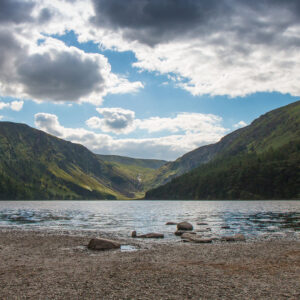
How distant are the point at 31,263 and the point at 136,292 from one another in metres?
13.4

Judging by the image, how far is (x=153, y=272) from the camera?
21.8m

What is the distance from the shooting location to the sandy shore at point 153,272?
16594mm

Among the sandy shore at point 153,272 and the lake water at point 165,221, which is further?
the lake water at point 165,221

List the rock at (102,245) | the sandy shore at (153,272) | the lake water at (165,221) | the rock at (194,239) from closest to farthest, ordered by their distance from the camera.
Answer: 1. the sandy shore at (153,272)
2. the rock at (102,245)
3. the rock at (194,239)
4. the lake water at (165,221)

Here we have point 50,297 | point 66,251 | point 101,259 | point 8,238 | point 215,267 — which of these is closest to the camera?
point 50,297

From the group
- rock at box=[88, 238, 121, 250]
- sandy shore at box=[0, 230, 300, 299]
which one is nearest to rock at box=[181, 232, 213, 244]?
sandy shore at box=[0, 230, 300, 299]

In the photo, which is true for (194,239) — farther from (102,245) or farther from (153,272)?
(153,272)

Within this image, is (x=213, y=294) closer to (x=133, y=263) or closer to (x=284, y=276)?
(x=284, y=276)

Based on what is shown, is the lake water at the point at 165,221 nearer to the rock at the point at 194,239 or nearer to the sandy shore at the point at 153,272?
the rock at the point at 194,239

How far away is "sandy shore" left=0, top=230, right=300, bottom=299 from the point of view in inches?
653

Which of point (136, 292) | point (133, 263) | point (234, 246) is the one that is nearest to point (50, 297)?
point (136, 292)

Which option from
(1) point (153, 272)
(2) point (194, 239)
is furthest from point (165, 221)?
(1) point (153, 272)

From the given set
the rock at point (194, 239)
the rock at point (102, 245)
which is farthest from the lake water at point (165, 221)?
the rock at point (102, 245)

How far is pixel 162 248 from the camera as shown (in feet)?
114
